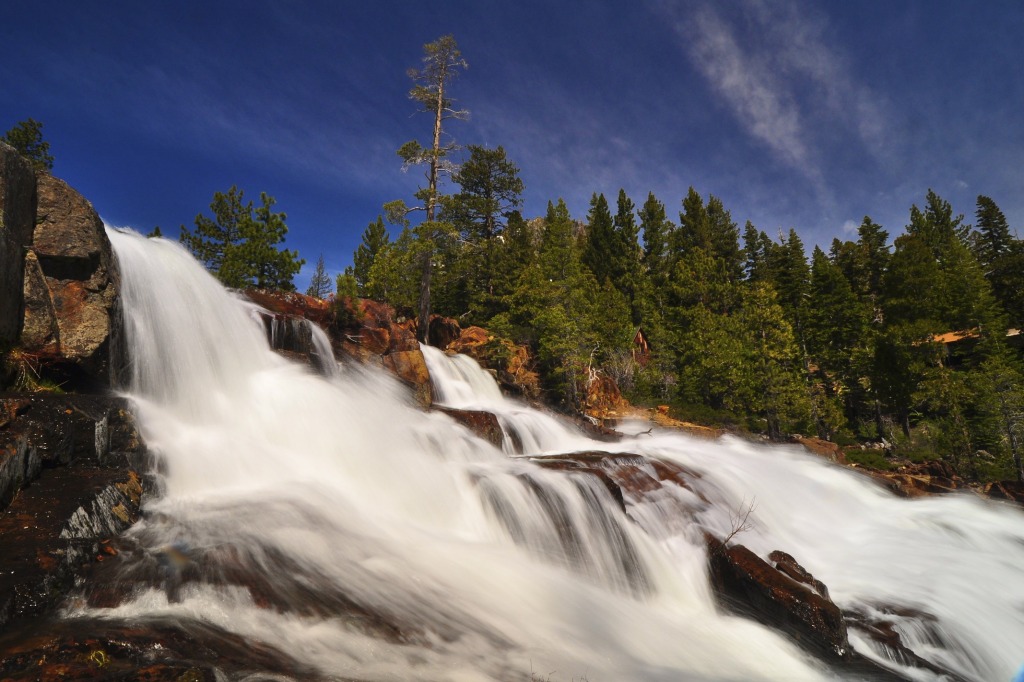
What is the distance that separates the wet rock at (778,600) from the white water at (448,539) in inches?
11.0

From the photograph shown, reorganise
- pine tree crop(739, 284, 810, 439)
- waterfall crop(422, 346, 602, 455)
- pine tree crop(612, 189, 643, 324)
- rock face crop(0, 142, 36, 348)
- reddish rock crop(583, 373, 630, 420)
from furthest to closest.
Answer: pine tree crop(612, 189, 643, 324)
pine tree crop(739, 284, 810, 439)
reddish rock crop(583, 373, 630, 420)
waterfall crop(422, 346, 602, 455)
rock face crop(0, 142, 36, 348)

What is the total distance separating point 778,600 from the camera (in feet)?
23.4

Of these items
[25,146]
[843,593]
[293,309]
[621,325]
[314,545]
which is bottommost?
[843,593]

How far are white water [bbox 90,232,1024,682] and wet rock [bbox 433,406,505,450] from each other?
23.5 inches

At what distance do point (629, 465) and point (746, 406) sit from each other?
23.3 m

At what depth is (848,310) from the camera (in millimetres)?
37281

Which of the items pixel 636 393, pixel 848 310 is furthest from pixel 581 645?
pixel 848 310

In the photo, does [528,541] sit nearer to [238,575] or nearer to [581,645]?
[581,645]

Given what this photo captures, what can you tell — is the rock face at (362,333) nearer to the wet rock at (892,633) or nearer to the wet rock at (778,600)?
the wet rock at (778,600)

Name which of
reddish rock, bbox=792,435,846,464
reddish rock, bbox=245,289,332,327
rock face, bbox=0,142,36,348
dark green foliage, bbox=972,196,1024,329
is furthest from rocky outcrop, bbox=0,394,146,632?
dark green foliage, bbox=972,196,1024,329

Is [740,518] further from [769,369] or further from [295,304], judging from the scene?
[769,369]

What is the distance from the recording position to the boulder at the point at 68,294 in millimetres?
7699

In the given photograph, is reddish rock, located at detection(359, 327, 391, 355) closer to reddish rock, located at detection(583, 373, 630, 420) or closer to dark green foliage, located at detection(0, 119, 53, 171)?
reddish rock, located at detection(583, 373, 630, 420)

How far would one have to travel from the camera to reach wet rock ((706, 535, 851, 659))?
660cm
